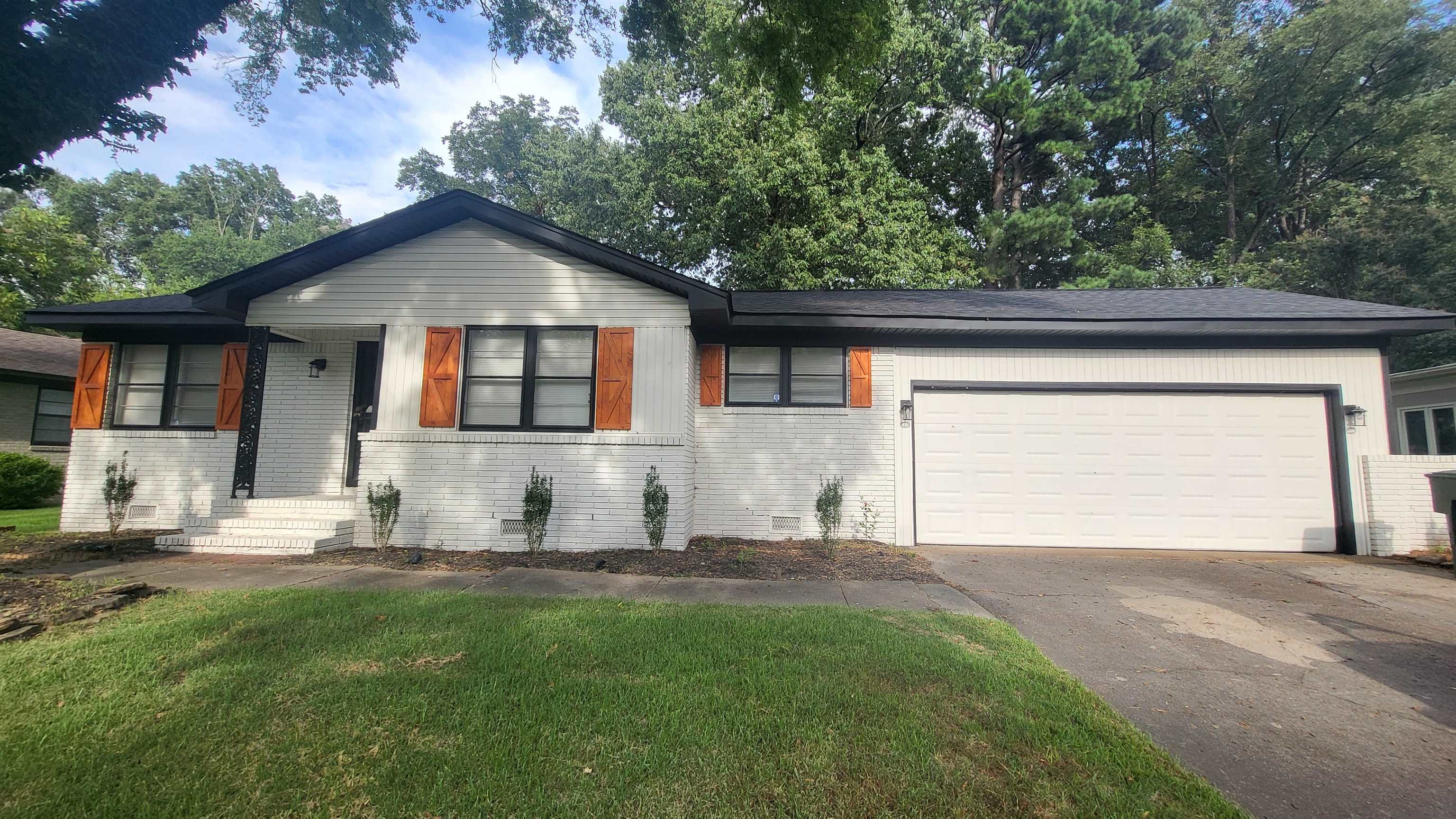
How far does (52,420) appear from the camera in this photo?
46.3 ft

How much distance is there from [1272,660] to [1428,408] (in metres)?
14.2

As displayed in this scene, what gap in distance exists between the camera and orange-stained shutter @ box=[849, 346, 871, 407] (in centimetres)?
852

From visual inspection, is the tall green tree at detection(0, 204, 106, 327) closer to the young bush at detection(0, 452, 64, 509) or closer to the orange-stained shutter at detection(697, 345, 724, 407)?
the young bush at detection(0, 452, 64, 509)

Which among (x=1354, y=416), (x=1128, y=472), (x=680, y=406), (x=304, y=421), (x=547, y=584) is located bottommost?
(x=547, y=584)

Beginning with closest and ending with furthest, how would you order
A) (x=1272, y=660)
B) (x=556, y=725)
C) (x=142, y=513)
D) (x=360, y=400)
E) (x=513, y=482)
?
1. (x=556, y=725)
2. (x=1272, y=660)
3. (x=513, y=482)
4. (x=142, y=513)
5. (x=360, y=400)

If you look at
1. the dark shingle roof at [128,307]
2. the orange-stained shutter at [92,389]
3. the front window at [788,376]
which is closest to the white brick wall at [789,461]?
the front window at [788,376]

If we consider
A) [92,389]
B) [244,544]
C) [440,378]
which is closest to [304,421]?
Result: [244,544]

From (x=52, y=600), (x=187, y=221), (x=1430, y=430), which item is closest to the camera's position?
(x=52, y=600)

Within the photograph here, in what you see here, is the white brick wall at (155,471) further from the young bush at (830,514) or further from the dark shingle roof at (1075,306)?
the young bush at (830,514)

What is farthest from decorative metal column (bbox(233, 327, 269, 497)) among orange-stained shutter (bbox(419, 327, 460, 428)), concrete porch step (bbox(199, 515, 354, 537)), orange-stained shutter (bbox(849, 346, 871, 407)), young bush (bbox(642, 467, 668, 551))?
orange-stained shutter (bbox(849, 346, 871, 407))

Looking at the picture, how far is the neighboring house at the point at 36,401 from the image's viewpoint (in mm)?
13250

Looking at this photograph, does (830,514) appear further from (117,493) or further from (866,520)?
(117,493)

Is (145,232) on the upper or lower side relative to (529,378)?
upper

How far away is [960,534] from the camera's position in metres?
8.27
